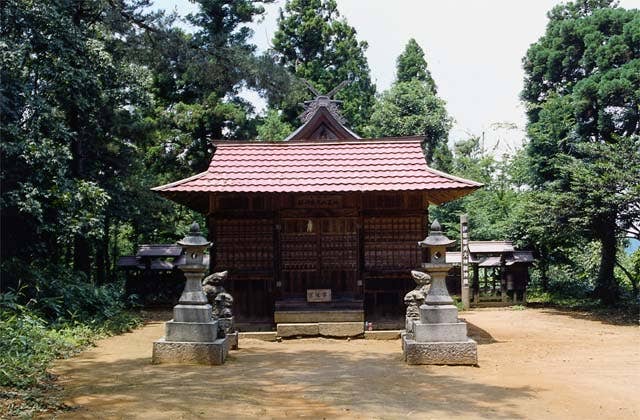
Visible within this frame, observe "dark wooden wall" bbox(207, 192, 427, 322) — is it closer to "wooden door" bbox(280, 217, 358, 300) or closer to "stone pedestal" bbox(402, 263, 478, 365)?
"wooden door" bbox(280, 217, 358, 300)

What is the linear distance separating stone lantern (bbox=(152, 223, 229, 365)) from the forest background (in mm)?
1897

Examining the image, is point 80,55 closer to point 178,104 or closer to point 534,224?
point 178,104

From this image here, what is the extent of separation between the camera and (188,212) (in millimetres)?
28938

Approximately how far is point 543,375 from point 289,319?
6179 millimetres

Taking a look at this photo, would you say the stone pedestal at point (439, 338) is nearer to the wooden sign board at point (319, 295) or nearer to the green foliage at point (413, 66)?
the wooden sign board at point (319, 295)

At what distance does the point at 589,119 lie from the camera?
63.1 feet

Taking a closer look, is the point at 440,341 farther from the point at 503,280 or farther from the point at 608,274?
the point at 503,280

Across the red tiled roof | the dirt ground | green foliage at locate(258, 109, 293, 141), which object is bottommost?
the dirt ground

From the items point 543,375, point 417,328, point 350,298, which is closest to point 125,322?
point 350,298

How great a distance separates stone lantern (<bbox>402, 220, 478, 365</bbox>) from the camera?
30.6 ft

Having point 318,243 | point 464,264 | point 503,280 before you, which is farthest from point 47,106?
point 503,280

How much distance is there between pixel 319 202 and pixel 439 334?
16.8ft

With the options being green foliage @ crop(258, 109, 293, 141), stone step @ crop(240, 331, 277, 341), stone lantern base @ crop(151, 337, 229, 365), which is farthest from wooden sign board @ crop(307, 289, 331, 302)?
green foliage @ crop(258, 109, 293, 141)

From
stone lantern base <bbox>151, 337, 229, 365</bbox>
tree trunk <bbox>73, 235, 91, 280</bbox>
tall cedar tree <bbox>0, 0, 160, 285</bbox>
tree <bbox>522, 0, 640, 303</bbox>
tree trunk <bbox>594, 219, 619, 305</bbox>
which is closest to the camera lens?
stone lantern base <bbox>151, 337, 229, 365</bbox>
